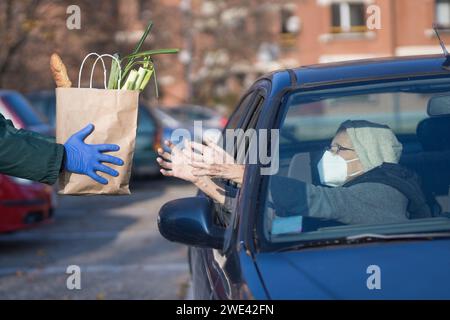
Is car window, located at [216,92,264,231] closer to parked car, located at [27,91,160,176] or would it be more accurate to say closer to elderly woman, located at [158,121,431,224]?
elderly woman, located at [158,121,431,224]

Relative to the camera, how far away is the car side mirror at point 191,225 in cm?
353

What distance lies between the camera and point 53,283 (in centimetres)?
764

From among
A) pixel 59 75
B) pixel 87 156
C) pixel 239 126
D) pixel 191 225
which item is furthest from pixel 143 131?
pixel 191 225

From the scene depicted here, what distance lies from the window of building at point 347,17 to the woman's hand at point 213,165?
37256 millimetres

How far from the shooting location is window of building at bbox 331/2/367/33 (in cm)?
4075

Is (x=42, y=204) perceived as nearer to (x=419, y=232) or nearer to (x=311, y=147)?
(x=311, y=147)

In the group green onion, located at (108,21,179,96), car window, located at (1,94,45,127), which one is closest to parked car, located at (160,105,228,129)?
car window, located at (1,94,45,127)

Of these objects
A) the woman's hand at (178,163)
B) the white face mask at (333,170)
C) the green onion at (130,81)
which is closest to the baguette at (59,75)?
the green onion at (130,81)

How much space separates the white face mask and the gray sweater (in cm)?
19

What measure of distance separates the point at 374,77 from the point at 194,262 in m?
1.47

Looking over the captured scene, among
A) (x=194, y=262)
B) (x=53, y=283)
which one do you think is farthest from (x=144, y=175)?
(x=194, y=262)

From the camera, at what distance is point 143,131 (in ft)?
53.4

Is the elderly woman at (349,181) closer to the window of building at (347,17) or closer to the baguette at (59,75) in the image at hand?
the baguette at (59,75)
